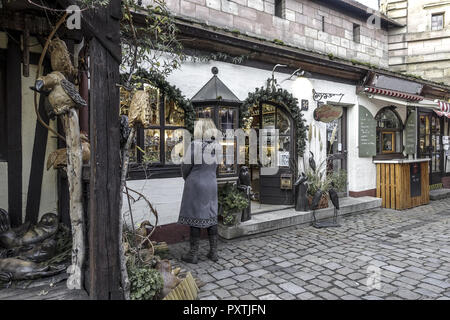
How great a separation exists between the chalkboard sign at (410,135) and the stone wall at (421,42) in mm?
3711

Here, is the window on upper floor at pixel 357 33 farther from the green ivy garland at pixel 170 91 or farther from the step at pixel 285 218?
the green ivy garland at pixel 170 91

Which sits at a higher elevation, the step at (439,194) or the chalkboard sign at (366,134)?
the chalkboard sign at (366,134)

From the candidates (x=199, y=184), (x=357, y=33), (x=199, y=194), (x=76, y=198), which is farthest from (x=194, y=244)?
(x=357, y=33)

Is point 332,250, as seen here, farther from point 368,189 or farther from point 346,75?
point 346,75

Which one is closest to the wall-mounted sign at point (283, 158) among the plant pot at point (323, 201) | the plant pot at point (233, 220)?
the plant pot at point (323, 201)

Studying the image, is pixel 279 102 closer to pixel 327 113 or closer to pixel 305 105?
pixel 305 105

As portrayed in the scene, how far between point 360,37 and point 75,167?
427 inches

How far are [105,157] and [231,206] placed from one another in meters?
3.01

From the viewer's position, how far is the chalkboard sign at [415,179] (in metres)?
8.31

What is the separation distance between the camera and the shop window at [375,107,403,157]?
9.07 m

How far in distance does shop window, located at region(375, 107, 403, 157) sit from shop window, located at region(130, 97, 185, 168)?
6.29 meters

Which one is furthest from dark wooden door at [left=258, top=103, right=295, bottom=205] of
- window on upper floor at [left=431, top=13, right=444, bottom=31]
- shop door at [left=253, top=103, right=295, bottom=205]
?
window on upper floor at [left=431, top=13, right=444, bottom=31]
